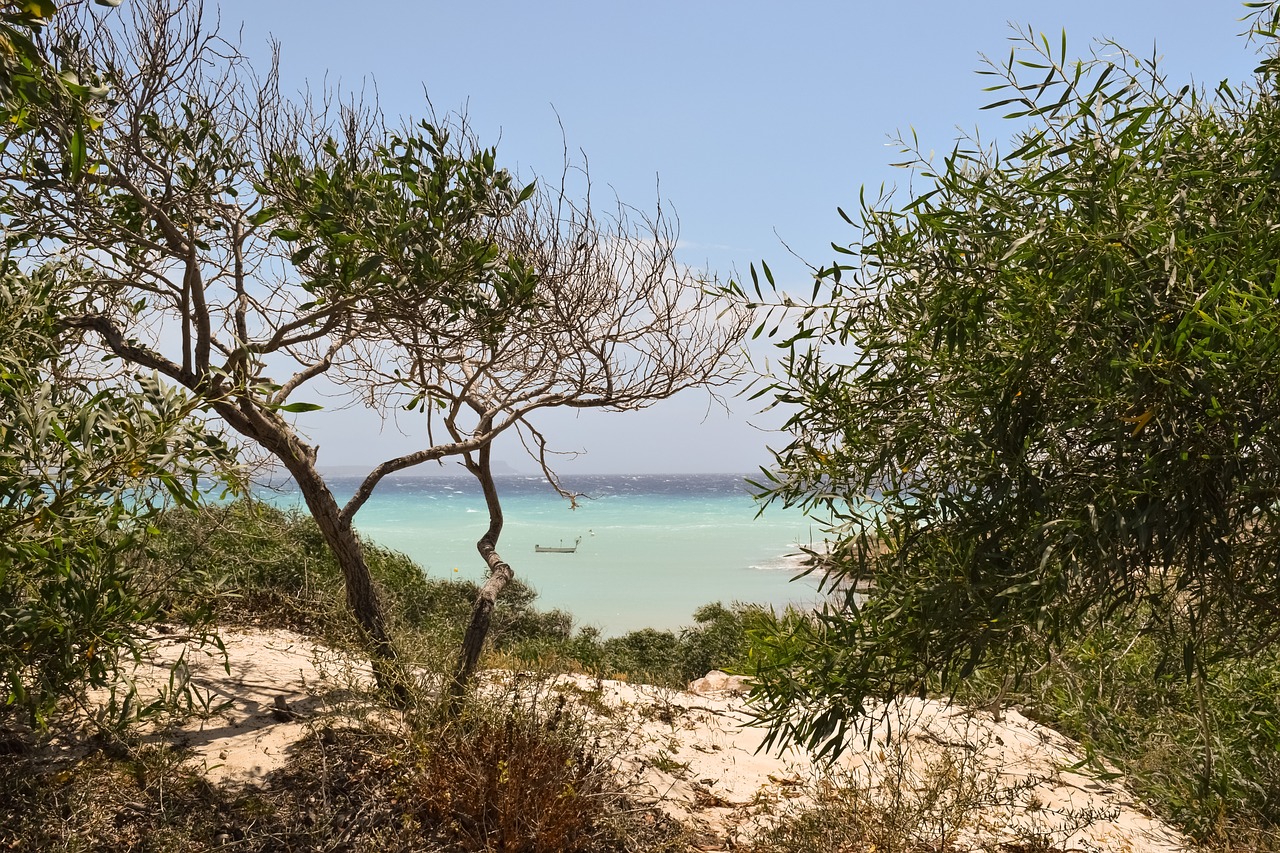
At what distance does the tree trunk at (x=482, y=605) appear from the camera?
5.26m

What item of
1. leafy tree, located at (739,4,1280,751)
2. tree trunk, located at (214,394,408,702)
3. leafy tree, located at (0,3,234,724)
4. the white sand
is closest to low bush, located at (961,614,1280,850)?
the white sand

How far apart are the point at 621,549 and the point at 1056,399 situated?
49.5 meters

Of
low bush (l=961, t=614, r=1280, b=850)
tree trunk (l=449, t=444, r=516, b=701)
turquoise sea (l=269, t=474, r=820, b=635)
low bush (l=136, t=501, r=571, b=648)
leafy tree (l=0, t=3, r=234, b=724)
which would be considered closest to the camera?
leafy tree (l=0, t=3, r=234, b=724)

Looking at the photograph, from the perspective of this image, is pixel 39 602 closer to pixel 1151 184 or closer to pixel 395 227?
pixel 395 227

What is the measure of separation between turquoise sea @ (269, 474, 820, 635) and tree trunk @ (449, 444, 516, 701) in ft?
3.06

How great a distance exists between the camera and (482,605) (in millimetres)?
6102

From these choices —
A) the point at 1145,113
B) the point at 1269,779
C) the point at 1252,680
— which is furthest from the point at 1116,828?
the point at 1145,113

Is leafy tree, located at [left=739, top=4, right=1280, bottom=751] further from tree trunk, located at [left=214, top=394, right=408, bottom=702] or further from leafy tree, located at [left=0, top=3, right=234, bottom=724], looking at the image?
tree trunk, located at [left=214, top=394, right=408, bottom=702]

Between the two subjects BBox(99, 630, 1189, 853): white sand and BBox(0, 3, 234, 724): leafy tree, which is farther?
BBox(99, 630, 1189, 853): white sand

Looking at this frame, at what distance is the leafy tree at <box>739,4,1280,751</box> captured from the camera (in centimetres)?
220

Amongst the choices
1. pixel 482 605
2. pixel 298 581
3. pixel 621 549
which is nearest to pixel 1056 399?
pixel 482 605

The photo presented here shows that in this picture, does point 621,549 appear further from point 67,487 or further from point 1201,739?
point 67,487

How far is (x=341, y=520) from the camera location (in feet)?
18.9

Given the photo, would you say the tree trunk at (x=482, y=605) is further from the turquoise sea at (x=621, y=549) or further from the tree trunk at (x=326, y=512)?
the turquoise sea at (x=621, y=549)
